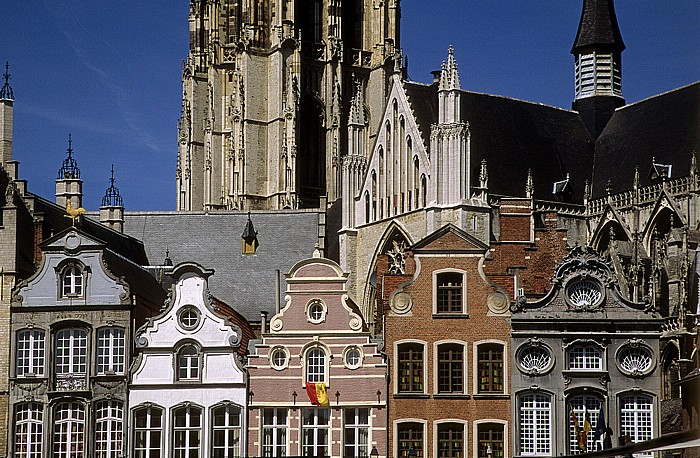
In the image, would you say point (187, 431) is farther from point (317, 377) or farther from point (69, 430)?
point (317, 377)

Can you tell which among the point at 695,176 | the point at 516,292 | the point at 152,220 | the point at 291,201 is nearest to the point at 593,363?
the point at 516,292

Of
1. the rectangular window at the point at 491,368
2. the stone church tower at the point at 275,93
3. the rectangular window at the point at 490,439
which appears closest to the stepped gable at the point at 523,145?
the stone church tower at the point at 275,93

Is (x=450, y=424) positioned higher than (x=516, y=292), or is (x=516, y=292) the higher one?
(x=516, y=292)

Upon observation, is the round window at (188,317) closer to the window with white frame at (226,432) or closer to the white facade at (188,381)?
the white facade at (188,381)

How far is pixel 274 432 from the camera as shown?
47.6 m

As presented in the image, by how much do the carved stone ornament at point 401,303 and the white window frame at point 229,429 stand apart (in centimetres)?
591

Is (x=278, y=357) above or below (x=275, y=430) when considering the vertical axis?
above

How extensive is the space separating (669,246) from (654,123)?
1747 centimetres

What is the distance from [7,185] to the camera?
56469 mm

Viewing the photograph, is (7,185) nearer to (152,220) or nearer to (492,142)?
(152,220)

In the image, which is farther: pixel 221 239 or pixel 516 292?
pixel 221 239

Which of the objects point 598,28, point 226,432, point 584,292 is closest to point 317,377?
point 226,432

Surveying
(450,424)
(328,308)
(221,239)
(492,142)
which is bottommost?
(450,424)

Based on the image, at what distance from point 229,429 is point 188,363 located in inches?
99.7
